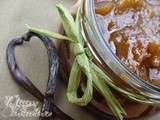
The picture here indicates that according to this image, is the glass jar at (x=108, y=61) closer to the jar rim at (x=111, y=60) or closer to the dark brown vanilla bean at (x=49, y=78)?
the jar rim at (x=111, y=60)

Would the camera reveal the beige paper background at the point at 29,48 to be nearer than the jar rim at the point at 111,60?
No

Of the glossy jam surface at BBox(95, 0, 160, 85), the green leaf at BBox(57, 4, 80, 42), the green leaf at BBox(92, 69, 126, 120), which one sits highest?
the green leaf at BBox(57, 4, 80, 42)

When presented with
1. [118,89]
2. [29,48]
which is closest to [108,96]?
[118,89]

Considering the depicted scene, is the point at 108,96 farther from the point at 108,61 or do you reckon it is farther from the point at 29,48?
the point at 29,48

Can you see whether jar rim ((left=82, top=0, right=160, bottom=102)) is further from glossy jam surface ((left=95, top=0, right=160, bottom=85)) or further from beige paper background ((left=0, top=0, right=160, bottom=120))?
beige paper background ((left=0, top=0, right=160, bottom=120))

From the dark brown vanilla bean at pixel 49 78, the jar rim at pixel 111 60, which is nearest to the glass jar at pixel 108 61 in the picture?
the jar rim at pixel 111 60

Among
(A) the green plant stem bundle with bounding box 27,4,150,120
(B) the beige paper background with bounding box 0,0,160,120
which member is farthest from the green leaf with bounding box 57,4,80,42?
(B) the beige paper background with bounding box 0,0,160,120
